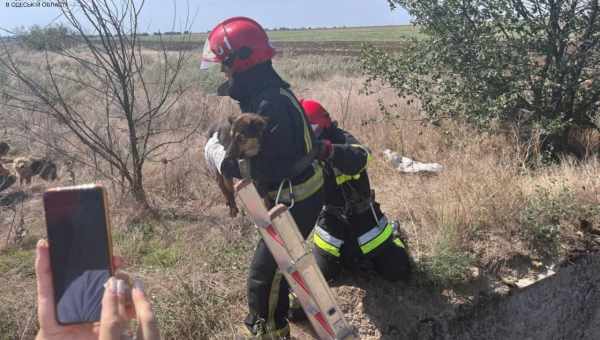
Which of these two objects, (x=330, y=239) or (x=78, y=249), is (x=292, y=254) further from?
(x=330, y=239)

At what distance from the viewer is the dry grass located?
10.2 ft

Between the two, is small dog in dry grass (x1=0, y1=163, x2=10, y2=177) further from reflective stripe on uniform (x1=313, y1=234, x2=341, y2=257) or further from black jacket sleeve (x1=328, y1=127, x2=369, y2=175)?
black jacket sleeve (x1=328, y1=127, x2=369, y2=175)

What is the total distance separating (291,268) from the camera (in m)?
2.20

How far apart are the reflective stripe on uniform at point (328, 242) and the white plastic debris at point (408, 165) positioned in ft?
8.01

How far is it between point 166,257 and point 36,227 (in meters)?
1.94

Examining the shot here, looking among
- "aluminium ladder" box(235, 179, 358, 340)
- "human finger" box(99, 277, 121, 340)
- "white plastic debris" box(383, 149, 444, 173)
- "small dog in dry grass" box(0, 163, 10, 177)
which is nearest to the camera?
"human finger" box(99, 277, 121, 340)

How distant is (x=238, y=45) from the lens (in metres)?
2.63

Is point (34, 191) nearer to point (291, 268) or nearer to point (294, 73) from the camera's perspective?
point (291, 268)

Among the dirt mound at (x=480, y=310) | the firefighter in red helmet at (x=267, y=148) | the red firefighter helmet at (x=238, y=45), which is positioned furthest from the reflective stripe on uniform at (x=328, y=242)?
the red firefighter helmet at (x=238, y=45)

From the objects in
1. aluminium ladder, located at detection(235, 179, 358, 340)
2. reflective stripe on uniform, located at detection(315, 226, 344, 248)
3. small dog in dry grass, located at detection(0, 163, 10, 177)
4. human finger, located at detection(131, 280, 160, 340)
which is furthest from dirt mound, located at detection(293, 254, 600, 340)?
small dog in dry grass, located at detection(0, 163, 10, 177)

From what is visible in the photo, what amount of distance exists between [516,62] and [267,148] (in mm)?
4447

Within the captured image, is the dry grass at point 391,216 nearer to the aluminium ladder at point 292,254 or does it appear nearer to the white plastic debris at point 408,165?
the white plastic debris at point 408,165

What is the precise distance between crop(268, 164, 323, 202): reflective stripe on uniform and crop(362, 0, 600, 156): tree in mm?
3640

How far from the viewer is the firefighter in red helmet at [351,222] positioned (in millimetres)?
3246
